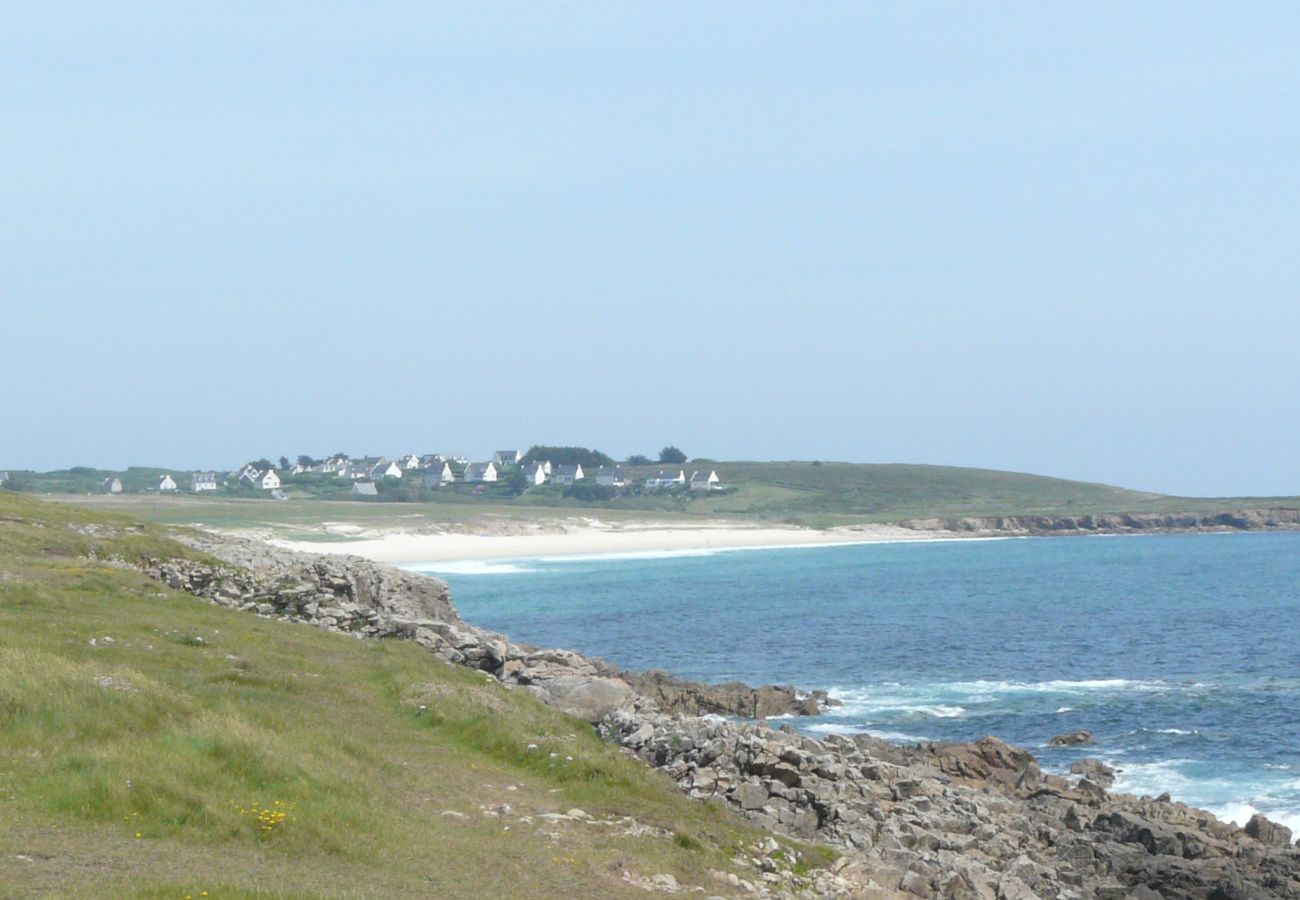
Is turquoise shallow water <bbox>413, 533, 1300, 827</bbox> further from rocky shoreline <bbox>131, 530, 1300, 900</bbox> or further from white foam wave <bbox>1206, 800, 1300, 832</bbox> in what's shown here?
rocky shoreline <bbox>131, 530, 1300, 900</bbox>

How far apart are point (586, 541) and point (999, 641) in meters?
81.4

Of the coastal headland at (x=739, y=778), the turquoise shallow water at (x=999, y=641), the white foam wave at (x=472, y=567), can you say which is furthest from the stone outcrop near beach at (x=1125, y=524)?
the coastal headland at (x=739, y=778)

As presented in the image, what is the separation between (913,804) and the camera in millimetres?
19953

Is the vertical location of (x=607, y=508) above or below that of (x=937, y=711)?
above

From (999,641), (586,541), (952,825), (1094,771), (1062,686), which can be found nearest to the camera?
(952,825)

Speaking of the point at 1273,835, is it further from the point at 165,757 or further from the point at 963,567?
the point at 963,567

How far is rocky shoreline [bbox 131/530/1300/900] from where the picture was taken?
17.0 metres

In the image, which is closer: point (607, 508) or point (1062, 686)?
point (1062, 686)

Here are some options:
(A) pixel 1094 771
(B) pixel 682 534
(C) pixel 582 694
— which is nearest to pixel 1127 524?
(B) pixel 682 534

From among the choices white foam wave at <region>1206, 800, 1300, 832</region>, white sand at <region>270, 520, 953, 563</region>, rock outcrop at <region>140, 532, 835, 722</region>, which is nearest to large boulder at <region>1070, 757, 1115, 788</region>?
white foam wave at <region>1206, 800, 1300, 832</region>

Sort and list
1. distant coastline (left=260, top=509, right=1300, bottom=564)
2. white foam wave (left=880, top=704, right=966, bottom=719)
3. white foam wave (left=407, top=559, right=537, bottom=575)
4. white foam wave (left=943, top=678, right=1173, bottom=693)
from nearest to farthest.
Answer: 1. white foam wave (left=880, top=704, right=966, bottom=719)
2. white foam wave (left=943, top=678, right=1173, bottom=693)
3. white foam wave (left=407, top=559, right=537, bottom=575)
4. distant coastline (left=260, top=509, right=1300, bottom=564)

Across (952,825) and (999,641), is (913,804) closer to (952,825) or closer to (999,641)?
(952,825)

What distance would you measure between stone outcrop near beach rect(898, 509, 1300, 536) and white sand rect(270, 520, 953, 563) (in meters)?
5.28

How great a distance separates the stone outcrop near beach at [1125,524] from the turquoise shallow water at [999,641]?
58.1 m
